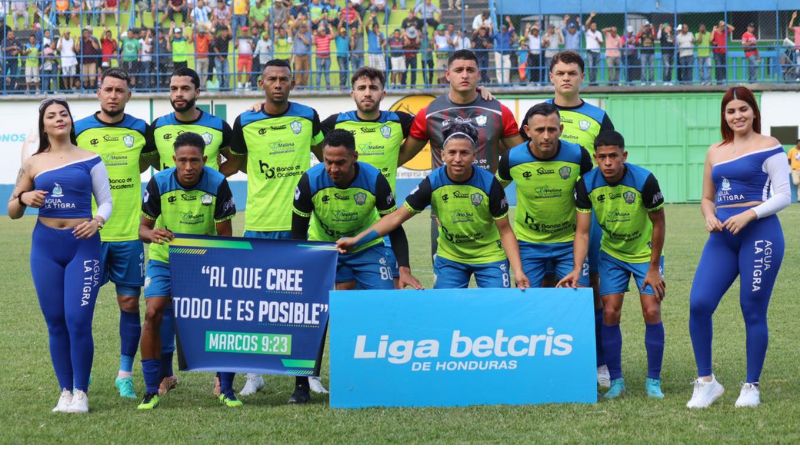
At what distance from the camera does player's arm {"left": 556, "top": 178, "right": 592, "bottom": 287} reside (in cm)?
793

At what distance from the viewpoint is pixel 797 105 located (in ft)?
112

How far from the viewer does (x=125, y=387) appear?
8.26 m

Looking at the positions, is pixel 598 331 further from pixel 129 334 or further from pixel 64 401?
pixel 64 401

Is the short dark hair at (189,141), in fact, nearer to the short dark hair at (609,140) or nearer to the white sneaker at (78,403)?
the white sneaker at (78,403)

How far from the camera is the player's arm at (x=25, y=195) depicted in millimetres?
7367

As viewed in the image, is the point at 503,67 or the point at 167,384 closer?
the point at 167,384

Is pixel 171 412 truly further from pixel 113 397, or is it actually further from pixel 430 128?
pixel 430 128

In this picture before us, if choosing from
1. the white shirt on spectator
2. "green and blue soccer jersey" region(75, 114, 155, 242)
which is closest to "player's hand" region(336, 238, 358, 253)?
"green and blue soccer jersey" region(75, 114, 155, 242)

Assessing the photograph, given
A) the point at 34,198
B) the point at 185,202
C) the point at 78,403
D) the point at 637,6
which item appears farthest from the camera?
the point at 637,6

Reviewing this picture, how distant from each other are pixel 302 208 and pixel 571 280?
1869 millimetres

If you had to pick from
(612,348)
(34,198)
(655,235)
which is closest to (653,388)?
(612,348)

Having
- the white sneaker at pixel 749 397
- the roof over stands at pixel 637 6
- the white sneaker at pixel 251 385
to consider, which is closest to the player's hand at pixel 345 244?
the white sneaker at pixel 251 385

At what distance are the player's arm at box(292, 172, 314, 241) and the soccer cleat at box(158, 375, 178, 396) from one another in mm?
1494

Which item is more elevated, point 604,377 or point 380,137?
point 380,137
